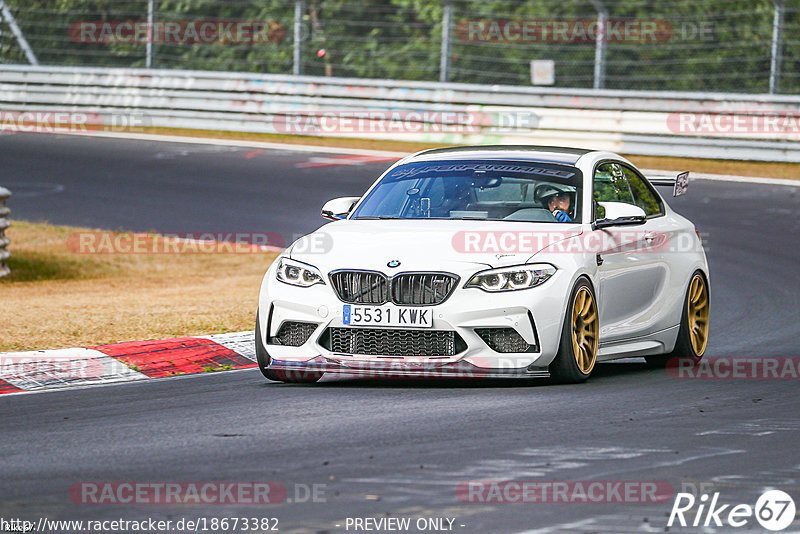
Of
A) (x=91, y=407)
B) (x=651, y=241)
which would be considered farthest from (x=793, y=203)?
(x=91, y=407)

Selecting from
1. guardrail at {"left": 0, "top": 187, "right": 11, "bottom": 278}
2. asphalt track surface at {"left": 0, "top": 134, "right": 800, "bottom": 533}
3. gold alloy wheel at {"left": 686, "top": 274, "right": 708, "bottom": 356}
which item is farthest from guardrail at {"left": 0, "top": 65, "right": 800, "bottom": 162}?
gold alloy wheel at {"left": 686, "top": 274, "right": 708, "bottom": 356}

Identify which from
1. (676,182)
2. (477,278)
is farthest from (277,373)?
(676,182)

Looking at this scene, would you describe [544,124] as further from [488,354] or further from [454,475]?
[454,475]

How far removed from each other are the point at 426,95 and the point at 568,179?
1738 cm

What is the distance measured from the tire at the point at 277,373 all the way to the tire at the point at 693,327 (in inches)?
103

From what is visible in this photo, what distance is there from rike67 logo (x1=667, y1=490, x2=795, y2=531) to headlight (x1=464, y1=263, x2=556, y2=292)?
108 inches

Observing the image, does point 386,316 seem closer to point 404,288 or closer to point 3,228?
point 404,288

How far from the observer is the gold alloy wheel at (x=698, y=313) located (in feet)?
34.9

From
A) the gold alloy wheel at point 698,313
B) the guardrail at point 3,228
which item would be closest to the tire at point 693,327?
the gold alloy wheel at point 698,313

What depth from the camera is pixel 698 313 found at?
10.8 m

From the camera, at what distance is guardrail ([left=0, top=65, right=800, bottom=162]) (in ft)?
80.5

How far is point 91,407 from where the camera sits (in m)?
8.31

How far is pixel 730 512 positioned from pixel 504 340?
9.87 ft

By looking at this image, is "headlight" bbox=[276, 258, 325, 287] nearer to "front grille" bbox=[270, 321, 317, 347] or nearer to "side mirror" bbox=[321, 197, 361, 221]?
"front grille" bbox=[270, 321, 317, 347]
